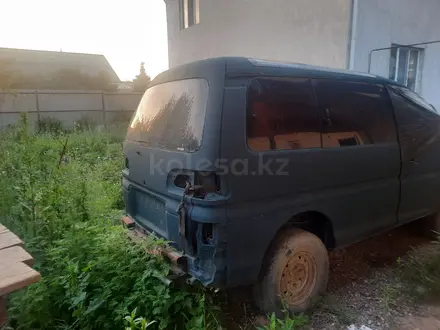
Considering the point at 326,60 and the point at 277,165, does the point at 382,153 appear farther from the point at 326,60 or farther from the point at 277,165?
the point at 326,60

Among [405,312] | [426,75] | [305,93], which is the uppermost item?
[426,75]

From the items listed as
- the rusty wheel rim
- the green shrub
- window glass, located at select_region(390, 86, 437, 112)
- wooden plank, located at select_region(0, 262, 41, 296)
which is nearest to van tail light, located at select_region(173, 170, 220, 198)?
the rusty wheel rim

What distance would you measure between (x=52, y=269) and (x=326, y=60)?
6.05 metres

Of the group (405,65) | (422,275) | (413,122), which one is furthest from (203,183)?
(405,65)

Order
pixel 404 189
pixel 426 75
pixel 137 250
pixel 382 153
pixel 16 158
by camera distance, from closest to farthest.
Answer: pixel 137 250 → pixel 382 153 → pixel 404 189 → pixel 16 158 → pixel 426 75

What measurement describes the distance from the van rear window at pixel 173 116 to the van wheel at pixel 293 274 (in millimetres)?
1054

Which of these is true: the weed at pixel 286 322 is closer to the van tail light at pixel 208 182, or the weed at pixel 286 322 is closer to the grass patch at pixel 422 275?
the van tail light at pixel 208 182

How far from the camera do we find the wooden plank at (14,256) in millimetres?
1484

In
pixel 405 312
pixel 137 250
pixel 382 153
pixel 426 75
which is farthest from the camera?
pixel 426 75

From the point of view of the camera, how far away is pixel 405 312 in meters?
2.62

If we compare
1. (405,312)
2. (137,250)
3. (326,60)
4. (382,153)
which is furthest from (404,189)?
(326,60)

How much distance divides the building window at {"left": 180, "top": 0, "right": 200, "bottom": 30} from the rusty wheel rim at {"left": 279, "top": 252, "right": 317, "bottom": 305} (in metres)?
10.4

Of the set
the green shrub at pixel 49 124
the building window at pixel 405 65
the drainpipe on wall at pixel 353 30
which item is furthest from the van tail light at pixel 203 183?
the green shrub at pixel 49 124

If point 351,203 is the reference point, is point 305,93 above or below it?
above
